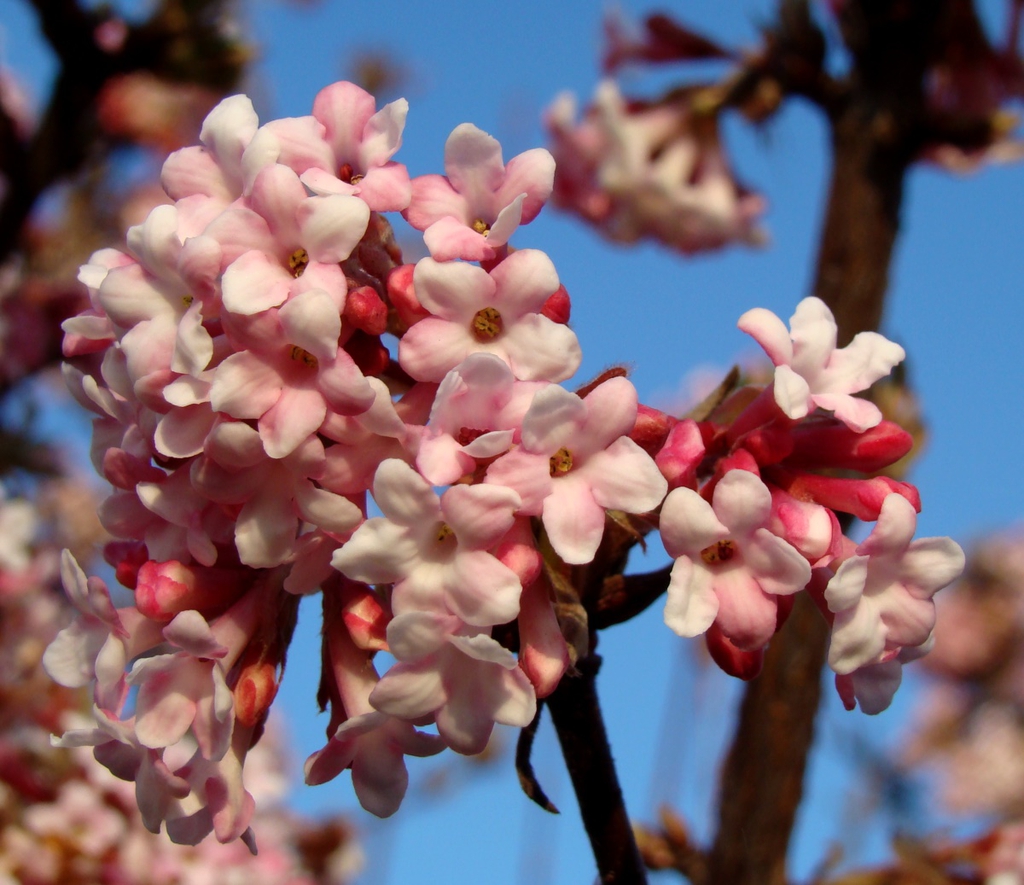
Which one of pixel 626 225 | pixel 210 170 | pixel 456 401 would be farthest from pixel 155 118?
pixel 456 401

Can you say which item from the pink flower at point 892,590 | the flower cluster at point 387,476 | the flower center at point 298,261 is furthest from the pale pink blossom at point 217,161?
the pink flower at point 892,590

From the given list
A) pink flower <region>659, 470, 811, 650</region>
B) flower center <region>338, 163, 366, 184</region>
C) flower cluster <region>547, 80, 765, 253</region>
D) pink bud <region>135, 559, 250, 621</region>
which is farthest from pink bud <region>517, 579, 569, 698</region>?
flower cluster <region>547, 80, 765, 253</region>

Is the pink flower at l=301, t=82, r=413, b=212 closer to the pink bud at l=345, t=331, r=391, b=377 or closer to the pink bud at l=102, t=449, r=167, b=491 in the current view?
the pink bud at l=345, t=331, r=391, b=377

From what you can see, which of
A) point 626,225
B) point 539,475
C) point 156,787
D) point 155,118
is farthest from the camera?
point 155,118

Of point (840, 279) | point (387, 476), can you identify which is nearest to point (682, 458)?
point (387, 476)

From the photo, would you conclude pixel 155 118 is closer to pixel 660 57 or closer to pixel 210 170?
pixel 660 57

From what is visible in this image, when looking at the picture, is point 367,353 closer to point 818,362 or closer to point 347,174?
point 347,174

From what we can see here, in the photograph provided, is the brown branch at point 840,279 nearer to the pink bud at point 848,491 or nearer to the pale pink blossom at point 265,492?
the pink bud at point 848,491
